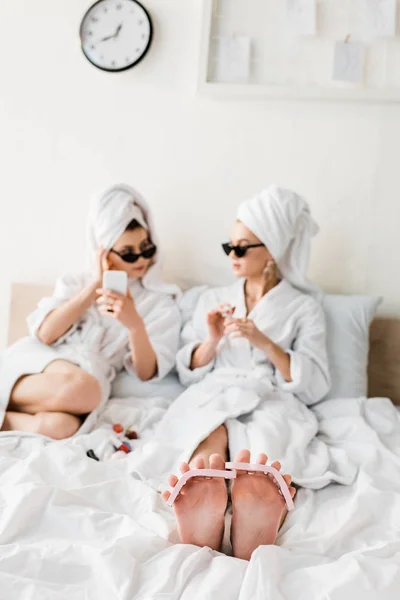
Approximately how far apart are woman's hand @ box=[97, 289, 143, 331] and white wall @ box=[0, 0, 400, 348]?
534 mm

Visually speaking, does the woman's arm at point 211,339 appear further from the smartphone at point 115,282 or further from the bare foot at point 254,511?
the bare foot at point 254,511

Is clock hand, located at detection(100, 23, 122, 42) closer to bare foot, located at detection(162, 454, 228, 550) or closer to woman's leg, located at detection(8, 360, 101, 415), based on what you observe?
woman's leg, located at detection(8, 360, 101, 415)

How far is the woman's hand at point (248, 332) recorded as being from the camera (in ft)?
6.48

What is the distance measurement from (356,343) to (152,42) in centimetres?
137

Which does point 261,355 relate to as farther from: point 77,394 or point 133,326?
point 77,394

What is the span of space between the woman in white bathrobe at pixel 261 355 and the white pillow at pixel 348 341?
0.10 meters

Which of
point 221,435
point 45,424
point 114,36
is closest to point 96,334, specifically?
point 45,424

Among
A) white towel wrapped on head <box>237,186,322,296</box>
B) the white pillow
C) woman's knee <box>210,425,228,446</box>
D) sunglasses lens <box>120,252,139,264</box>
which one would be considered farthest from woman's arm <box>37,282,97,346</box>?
the white pillow

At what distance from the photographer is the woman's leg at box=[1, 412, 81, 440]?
73.4 inches

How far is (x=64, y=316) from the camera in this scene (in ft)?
7.11

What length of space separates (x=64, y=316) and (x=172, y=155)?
0.82 m

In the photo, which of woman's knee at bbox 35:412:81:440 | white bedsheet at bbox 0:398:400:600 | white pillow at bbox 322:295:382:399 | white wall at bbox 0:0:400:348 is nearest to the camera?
white bedsheet at bbox 0:398:400:600

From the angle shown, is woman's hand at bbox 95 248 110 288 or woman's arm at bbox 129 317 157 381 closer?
woman's arm at bbox 129 317 157 381

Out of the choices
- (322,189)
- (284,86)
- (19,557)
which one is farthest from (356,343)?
(19,557)
